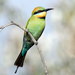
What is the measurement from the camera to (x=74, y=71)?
133 inches

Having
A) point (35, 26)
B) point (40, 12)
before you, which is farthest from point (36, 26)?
point (40, 12)

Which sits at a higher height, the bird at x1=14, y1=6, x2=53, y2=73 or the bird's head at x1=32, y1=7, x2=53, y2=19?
the bird's head at x1=32, y1=7, x2=53, y2=19

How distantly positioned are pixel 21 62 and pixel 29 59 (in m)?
0.70

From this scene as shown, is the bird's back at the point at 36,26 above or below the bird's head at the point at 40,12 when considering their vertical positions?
below

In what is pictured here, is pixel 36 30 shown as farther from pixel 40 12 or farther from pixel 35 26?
pixel 40 12

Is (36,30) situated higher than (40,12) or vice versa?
(40,12)

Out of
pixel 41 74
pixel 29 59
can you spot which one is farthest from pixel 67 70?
pixel 29 59

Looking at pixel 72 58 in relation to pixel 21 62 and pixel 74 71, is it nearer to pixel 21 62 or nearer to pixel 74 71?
pixel 74 71

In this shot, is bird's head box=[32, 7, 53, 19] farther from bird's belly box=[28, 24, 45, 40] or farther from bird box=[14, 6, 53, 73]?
bird's belly box=[28, 24, 45, 40]

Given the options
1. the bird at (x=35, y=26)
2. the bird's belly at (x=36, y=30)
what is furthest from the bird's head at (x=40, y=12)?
the bird's belly at (x=36, y=30)

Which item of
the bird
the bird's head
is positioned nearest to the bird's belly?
the bird

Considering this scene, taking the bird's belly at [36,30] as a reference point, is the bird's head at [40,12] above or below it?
above

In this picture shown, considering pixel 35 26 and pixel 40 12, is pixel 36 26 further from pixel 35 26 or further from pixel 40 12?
pixel 40 12

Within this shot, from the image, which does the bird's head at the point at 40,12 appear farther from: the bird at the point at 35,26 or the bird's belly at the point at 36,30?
the bird's belly at the point at 36,30
